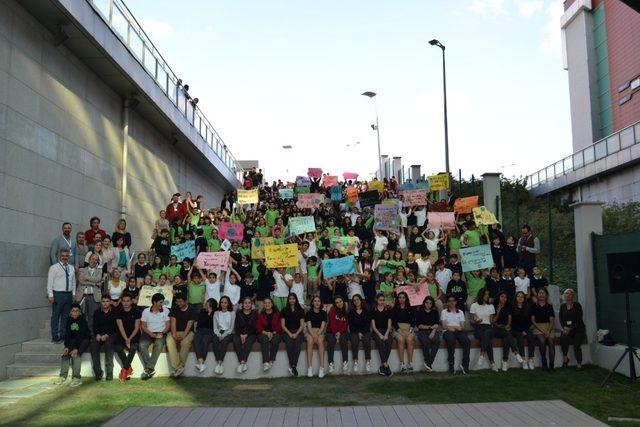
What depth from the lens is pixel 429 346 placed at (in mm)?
11477

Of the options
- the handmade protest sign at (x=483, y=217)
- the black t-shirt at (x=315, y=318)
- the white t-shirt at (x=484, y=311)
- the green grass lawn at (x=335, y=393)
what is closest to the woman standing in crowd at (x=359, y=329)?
the green grass lawn at (x=335, y=393)

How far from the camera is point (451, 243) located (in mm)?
15336

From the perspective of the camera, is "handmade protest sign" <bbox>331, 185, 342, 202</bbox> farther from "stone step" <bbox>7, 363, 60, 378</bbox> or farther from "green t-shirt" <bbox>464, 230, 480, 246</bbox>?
"stone step" <bbox>7, 363, 60, 378</bbox>

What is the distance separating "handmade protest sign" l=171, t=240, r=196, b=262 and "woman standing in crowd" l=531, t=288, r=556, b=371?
841 centimetres

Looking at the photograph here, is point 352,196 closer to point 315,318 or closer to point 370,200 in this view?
point 370,200

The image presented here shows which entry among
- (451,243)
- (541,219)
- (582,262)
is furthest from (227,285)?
(541,219)

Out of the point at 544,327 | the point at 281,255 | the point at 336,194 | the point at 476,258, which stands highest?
the point at 336,194

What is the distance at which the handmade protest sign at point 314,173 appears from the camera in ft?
89.4

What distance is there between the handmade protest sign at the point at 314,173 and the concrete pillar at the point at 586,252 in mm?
15854

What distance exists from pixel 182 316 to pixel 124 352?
1.31 metres

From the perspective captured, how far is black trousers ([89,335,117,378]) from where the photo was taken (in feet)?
35.2

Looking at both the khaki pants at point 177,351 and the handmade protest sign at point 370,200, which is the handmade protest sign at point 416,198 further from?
the khaki pants at point 177,351

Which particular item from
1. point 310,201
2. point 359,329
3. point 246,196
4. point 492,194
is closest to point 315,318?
point 359,329

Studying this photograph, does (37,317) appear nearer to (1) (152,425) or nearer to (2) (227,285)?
(2) (227,285)
